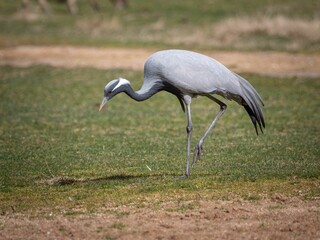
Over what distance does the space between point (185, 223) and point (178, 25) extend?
24.7 m

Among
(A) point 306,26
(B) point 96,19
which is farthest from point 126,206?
(B) point 96,19

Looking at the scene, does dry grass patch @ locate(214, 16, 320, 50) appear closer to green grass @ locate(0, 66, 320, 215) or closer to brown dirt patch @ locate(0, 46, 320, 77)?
brown dirt patch @ locate(0, 46, 320, 77)

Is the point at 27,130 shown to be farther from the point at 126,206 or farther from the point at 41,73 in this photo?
the point at 41,73

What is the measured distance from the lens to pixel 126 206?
9.14 meters

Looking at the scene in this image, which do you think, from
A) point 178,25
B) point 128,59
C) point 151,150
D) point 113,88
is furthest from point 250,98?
point 178,25

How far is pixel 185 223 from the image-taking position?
842 centimetres

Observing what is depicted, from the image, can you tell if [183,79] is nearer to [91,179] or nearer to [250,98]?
[250,98]

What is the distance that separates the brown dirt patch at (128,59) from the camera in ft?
75.8

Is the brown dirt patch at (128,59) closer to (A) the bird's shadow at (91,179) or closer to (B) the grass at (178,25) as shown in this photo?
(B) the grass at (178,25)

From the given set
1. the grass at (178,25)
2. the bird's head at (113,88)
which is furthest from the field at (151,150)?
the bird's head at (113,88)

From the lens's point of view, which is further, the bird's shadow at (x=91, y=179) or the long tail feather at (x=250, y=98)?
the long tail feather at (x=250, y=98)

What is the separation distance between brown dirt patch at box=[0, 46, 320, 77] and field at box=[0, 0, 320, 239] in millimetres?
62

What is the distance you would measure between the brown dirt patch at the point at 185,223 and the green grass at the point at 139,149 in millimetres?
300

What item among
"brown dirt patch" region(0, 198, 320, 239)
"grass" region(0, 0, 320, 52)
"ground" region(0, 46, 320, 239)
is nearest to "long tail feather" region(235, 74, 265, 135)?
"ground" region(0, 46, 320, 239)
